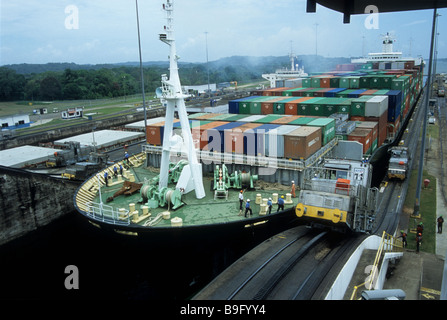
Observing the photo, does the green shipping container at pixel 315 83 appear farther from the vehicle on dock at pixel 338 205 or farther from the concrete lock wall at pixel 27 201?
the concrete lock wall at pixel 27 201

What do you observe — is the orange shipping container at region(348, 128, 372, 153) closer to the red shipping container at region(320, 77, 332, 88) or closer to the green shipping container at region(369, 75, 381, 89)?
the green shipping container at region(369, 75, 381, 89)

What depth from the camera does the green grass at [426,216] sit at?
17.6 m

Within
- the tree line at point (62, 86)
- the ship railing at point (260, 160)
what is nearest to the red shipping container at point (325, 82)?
the ship railing at point (260, 160)

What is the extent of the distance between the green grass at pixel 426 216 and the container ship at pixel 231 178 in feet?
11.2

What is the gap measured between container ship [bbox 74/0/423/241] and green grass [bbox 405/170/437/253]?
3.42 metres

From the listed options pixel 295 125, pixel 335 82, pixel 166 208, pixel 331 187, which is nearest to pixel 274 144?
pixel 295 125

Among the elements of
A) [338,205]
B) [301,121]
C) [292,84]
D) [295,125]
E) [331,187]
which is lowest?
[338,205]

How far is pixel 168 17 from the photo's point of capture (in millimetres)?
18031

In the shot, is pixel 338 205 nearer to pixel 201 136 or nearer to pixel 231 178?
pixel 231 178

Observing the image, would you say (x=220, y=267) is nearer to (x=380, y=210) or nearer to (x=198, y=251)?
(x=198, y=251)

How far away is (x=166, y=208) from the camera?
18047 millimetres

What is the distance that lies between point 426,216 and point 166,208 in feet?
52.8

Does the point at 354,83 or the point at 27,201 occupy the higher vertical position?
the point at 354,83

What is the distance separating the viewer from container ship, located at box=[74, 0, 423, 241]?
1542cm
